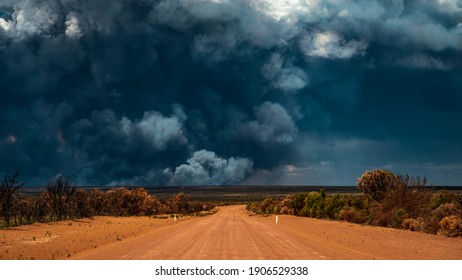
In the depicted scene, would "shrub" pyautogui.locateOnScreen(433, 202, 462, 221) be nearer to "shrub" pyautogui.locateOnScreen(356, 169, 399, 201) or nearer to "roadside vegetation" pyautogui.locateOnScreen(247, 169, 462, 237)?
"roadside vegetation" pyautogui.locateOnScreen(247, 169, 462, 237)

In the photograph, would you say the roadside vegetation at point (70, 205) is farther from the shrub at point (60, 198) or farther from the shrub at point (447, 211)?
the shrub at point (447, 211)

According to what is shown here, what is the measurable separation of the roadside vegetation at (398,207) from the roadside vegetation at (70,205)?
27524mm

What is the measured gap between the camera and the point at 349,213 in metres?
49.2

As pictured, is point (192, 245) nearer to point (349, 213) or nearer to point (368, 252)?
point (368, 252)

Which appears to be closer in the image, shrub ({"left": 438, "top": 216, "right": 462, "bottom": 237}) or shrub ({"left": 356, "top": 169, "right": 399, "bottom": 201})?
shrub ({"left": 438, "top": 216, "right": 462, "bottom": 237})

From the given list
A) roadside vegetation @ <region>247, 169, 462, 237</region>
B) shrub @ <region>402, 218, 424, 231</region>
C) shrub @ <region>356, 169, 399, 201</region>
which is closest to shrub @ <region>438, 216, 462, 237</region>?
roadside vegetation @ <region>247, 169, 462, 237</region>

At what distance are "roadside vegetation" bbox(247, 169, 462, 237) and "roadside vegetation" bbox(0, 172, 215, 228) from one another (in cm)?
2752

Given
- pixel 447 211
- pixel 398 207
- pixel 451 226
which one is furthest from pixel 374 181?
pixel 451 226

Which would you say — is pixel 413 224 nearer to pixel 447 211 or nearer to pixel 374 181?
pixel 447 211

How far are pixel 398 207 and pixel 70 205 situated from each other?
35.5 m

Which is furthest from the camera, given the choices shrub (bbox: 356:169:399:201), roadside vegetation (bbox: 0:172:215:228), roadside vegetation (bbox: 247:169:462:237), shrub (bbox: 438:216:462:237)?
shrub (bbox: 356:169:399:201)

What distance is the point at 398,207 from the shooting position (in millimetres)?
40281

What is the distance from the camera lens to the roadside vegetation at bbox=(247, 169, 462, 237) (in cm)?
3222
